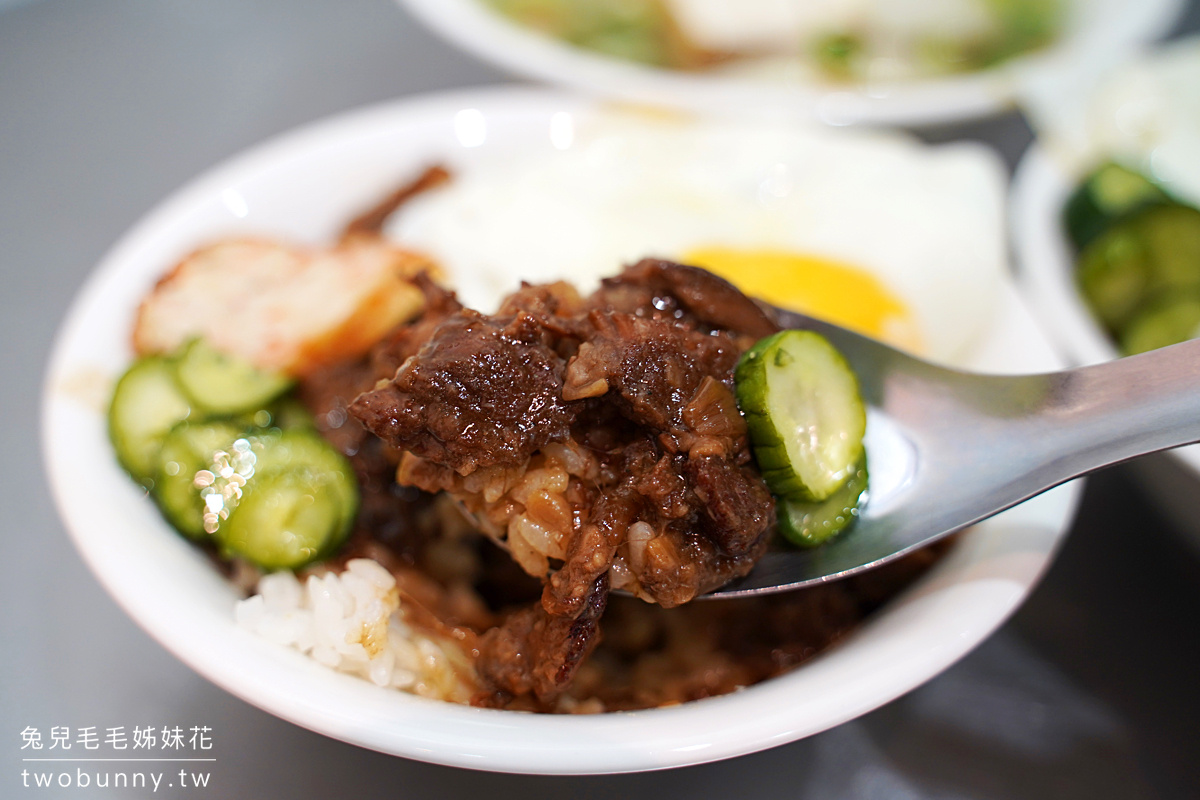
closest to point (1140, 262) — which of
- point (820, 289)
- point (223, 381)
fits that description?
point (820, 289)

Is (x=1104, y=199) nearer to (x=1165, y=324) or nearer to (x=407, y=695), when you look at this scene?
(x=1165, y=324)

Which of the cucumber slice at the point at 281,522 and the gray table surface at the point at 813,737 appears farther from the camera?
the gray table surface at the point at 813,737

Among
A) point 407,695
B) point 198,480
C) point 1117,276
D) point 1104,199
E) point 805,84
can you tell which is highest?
point 805,84

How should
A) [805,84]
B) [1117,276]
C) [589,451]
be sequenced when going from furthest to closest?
[805,84], [1117,276], [589,451]

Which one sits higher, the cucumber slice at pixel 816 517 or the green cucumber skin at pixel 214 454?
the green cucumber skin at pixel 214 454

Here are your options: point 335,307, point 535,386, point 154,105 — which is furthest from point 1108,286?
point 154,105

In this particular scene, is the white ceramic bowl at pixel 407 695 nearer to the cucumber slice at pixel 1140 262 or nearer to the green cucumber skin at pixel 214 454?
the green cucumber skin at pixel 214 454

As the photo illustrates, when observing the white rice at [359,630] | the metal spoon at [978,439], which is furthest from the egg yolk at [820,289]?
the white rice at [359,630]

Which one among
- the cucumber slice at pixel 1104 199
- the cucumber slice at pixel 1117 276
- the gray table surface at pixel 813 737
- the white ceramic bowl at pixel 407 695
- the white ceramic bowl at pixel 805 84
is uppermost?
the white ceramic bowl at pixel 805 84

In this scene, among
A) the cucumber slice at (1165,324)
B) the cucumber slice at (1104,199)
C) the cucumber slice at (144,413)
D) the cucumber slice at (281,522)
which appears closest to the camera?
the cucumber slice at (281,522)
